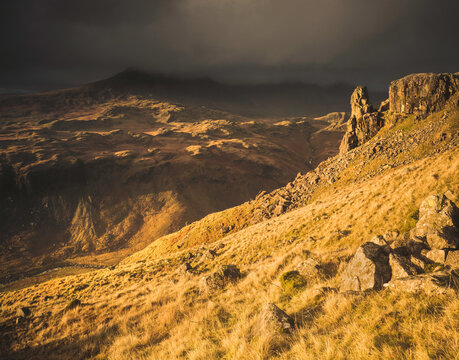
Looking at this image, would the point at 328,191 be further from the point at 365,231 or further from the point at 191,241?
the point at 191,241

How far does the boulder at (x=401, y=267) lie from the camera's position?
5.72 meters

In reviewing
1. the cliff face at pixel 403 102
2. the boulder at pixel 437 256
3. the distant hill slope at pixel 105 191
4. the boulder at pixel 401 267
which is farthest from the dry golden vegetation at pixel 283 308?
the distant hill slope at pixel 105 191

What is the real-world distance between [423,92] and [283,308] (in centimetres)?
4340

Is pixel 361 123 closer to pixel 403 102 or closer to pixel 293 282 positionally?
pixel 403 102

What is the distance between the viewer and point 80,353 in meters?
8.07

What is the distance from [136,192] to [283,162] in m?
67.0

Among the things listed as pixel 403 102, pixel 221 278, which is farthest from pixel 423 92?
pixel 221 278

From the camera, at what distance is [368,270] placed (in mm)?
6188

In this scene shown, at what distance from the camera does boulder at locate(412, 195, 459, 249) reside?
22.2 feet

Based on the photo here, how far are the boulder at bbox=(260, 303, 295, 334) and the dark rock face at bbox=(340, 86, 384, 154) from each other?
141 feet

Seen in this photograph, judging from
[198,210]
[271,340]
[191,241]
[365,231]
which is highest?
[271,340]

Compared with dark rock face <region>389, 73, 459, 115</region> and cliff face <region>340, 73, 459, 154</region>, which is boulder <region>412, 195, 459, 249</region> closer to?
cliff face <region>340, 73, 459, 154</region>

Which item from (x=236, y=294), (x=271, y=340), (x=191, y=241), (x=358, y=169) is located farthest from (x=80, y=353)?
(x=358, y=169)

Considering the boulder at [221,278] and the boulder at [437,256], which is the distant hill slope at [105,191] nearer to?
the boulder at [221,278]
